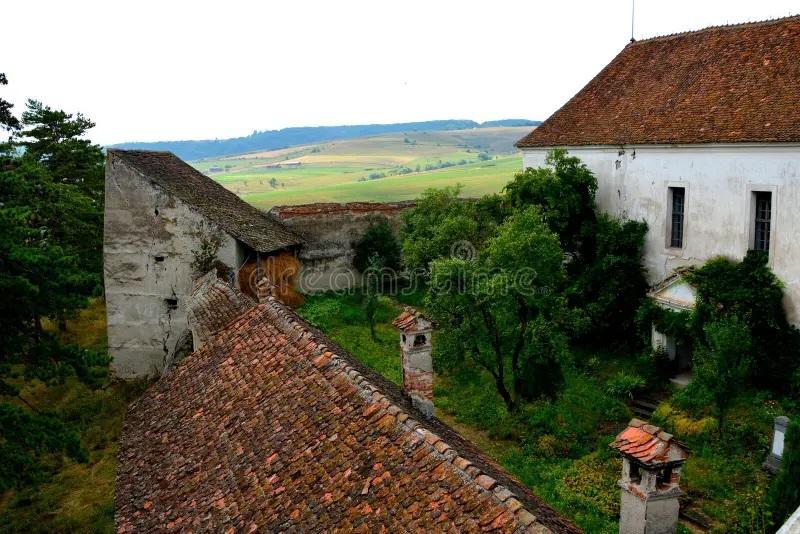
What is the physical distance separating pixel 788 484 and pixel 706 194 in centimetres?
1261

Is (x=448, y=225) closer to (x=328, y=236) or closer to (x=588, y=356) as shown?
(x=588, y=356)

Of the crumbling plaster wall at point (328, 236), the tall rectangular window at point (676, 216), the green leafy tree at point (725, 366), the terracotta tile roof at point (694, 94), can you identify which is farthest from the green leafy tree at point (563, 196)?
the crumbling plaster wall at point (328, 236)

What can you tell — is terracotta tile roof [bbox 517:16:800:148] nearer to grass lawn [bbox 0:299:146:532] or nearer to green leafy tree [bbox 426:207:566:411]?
green leafy tree [bbox 426:207:566:411]

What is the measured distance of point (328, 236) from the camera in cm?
3412

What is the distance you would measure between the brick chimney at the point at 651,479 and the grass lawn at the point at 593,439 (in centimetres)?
751

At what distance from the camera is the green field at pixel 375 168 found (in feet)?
282

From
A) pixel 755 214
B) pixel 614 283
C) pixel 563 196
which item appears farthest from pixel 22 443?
pixel 755 214

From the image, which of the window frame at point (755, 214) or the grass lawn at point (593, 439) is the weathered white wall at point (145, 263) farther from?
the window frame at point (755, 214)

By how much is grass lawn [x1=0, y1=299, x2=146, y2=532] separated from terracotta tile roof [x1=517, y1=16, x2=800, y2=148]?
19.7m

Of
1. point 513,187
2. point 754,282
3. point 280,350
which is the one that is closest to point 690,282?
point 754,282

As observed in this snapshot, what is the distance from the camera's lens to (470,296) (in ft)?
64.8

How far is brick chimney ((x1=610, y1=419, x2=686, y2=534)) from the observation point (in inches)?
266

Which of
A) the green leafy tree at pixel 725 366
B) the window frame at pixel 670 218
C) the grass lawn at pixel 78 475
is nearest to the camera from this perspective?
the grass lawn at pixel 78 475

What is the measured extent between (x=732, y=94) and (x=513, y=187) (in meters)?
8.14
